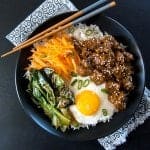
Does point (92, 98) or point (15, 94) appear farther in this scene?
point (15, 94)

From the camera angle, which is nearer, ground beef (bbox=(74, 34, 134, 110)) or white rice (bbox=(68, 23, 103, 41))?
ground beef (bbox=(74, 34, 134, 110))

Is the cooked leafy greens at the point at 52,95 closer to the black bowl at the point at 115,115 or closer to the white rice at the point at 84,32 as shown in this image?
the black bowl at the point at 115,115

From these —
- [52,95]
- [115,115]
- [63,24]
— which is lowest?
[115,115]

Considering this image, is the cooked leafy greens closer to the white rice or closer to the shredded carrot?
the shredded carrot

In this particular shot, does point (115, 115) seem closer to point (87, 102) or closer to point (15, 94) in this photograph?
point (87, 102)

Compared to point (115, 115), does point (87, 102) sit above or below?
above

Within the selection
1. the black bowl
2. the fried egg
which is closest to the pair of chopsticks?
the black bowl

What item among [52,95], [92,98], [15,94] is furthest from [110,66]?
[15,94]

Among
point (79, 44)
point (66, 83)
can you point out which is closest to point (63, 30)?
point (79, 44)
